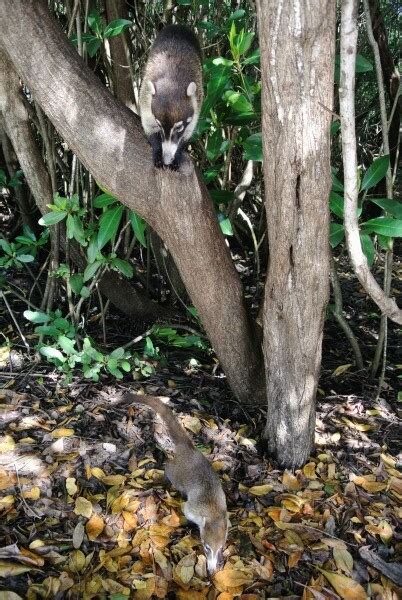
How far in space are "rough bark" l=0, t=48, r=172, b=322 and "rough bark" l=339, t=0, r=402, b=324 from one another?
1.77m

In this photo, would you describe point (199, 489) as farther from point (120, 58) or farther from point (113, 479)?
point (120, 58)

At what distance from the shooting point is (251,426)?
2.88 m

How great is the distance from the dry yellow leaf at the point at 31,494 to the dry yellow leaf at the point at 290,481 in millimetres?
1102

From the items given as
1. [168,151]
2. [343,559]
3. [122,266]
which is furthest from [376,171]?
[343,559]

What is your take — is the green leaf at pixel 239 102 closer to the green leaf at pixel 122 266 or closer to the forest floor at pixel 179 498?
the green leaf at pixel 122 266

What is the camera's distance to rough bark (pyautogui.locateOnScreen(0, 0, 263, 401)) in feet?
7.34

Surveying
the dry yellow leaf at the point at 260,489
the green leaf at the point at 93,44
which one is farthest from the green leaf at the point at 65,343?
the green leaf at the point at 93,44

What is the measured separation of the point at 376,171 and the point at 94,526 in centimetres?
201

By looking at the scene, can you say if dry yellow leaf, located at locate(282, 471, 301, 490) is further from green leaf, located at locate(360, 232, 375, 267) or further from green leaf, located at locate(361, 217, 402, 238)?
green leaf, located at locate(361, 217, 402, 238)

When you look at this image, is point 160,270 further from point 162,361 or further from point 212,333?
point 212,333

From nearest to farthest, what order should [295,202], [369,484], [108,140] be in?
[295,202] → [108,140] → [369,484]

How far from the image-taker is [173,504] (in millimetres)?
2385

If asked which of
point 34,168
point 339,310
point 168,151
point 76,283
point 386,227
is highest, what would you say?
point 168,151

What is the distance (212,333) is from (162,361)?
0.66 meters
